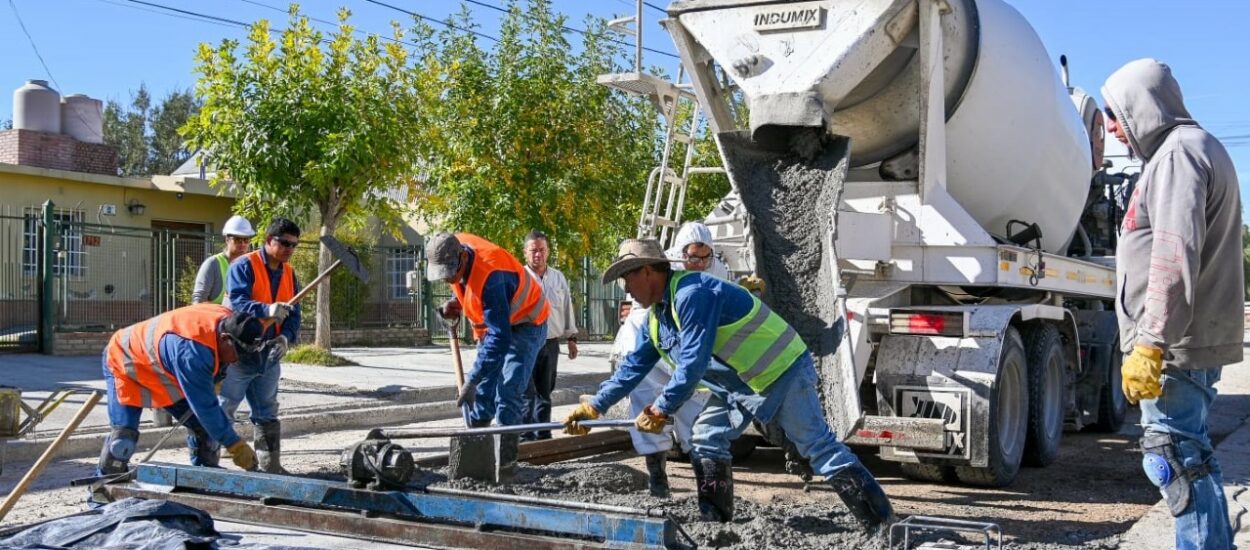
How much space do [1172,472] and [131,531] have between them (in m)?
3.70

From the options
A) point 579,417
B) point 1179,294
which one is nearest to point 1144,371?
point 1179,294

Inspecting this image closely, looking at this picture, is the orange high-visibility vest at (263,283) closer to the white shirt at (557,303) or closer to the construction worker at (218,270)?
the construction worker at (218,270)

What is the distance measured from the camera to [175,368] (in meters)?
5.59

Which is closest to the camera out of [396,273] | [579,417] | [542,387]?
[579,417]

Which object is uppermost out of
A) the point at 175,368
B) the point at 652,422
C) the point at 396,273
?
the point at 396,273

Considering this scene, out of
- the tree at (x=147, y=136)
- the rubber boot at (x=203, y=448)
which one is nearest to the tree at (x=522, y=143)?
the rubber boot at (x=203, y=448)

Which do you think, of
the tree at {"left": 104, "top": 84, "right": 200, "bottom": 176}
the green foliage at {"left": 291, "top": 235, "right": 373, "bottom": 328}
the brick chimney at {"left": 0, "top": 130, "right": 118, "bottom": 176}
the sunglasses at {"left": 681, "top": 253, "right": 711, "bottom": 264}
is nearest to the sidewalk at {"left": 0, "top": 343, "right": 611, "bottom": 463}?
the green foliage at {"left": 291, "top": 235, "right": 373, "bottom": 328}

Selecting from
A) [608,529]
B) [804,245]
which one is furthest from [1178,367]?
[804,245]

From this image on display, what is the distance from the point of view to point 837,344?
6.51 metres

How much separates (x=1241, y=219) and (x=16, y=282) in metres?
14.7

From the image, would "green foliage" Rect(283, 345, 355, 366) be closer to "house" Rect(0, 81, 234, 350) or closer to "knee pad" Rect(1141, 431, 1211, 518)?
"house" Rect(0, 81, 234, 350)

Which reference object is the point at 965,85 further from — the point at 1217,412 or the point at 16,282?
the point at 16,282

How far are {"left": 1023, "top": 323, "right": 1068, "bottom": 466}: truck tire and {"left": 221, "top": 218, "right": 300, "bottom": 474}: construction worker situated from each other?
4647 mm

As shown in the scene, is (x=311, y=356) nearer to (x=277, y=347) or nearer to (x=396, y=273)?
(x=396, y=273)
